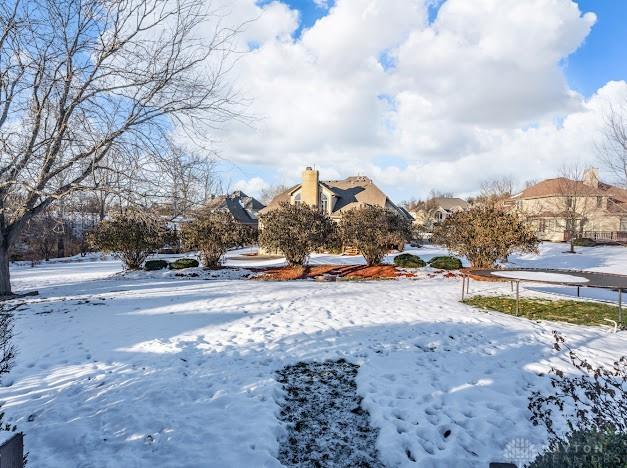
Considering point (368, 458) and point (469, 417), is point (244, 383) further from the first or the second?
point (469, 417)

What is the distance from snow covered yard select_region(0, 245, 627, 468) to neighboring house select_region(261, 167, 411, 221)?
20441 mm

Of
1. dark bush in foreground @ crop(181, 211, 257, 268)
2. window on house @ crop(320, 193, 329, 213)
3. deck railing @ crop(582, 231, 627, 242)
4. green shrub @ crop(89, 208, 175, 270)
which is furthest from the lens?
deck railing @ crop(582, 231, 627, 242)

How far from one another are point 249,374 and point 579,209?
41564mm

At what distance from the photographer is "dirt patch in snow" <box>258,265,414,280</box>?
14242 millimetres

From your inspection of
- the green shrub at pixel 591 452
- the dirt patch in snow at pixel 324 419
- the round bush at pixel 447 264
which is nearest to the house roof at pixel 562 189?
the round bush at pixel 447 264

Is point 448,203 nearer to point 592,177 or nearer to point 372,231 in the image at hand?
point 592,177

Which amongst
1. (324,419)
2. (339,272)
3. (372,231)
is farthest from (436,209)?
(324,419)

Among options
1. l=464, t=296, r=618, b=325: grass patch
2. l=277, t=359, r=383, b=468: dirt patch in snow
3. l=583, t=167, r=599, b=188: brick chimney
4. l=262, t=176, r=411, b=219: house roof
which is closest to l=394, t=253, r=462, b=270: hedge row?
l=464, t=296, r=618, b=325: grass patch

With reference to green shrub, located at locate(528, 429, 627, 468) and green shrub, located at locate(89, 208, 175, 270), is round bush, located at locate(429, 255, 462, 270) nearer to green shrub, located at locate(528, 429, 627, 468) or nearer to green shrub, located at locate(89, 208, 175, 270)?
green shrub, located at locate(89, 208, 175, 270)

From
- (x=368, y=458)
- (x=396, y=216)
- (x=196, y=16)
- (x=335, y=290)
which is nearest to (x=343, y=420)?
(x=368, y=458)

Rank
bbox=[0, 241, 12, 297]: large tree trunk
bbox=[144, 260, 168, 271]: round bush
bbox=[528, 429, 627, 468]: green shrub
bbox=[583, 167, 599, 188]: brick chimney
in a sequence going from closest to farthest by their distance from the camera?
bbox=[528, 429, 627, 468]: green shrub
bbox=[0, 241, 12, 297]: large tree trunk
bbox=[144, 260, 168, 271]: round bush
bbox=[583, 167, 599, 188]: brick chimney

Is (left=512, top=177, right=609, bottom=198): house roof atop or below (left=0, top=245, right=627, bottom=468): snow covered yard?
atop

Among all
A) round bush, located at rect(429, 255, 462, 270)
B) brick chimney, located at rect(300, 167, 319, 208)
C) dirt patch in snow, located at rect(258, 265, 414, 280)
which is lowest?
dirt patch in snow, located at rect(258, 265, 414, 280)

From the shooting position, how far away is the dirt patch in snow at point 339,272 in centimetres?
1424
